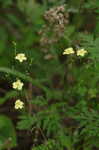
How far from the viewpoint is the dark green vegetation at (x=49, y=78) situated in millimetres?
2709

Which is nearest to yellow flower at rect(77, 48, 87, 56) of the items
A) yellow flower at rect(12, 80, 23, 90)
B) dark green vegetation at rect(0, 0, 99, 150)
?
dark green vegetation at rect(0, 0, 99, 150)

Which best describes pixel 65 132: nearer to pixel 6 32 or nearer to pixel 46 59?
pixel 46 59

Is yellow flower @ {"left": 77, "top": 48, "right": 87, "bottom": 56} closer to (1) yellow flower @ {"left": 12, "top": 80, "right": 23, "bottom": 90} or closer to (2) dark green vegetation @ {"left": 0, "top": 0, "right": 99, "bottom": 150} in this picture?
(2) dark green vegetation @ {"left": 0, "top": 0, "right": 99, "bottom": 150}

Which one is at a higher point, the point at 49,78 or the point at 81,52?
the point at 49,78

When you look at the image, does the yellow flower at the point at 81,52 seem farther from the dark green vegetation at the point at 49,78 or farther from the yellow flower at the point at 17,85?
the yellow flower at the point at 17,85

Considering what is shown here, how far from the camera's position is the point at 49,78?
13.5ft

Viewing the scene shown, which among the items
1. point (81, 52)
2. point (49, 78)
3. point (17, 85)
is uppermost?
point (49, 78)

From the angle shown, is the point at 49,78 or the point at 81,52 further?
the point at 49,78

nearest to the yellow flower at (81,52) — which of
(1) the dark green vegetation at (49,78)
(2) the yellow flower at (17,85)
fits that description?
(1) the dark green vegetation at (49,78)

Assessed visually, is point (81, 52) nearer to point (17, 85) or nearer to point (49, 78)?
point (17, 85)

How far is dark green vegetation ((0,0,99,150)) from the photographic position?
271 centimetres

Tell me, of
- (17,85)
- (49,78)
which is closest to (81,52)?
(17,85)

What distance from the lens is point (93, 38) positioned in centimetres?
271

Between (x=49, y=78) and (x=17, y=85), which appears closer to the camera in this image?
(x=17, y=85)
